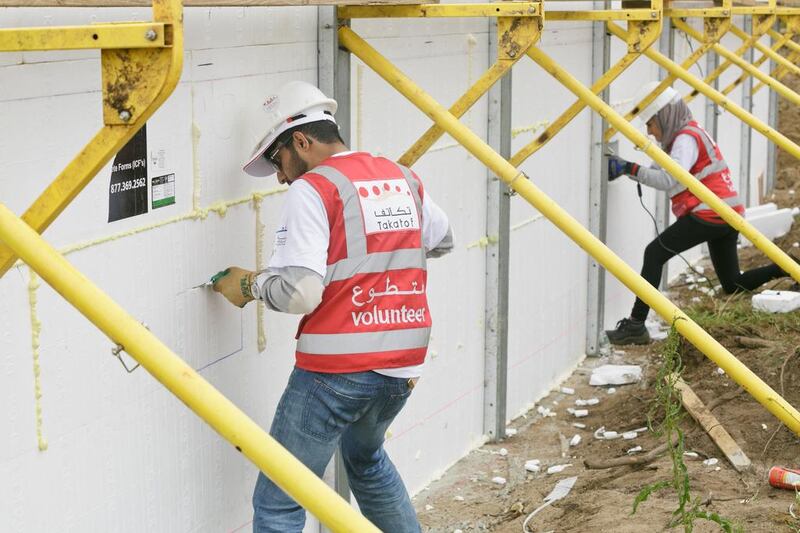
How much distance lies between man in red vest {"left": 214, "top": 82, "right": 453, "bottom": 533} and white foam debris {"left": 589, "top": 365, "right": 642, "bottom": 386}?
3943 millimetres

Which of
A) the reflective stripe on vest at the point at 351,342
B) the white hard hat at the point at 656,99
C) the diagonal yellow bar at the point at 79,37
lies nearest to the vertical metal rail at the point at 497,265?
the white hard hat at the point at 656,99

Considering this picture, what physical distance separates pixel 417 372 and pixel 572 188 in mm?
4045

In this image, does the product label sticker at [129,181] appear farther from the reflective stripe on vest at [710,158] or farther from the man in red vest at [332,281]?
the reflective stripe on vest at [710,158]

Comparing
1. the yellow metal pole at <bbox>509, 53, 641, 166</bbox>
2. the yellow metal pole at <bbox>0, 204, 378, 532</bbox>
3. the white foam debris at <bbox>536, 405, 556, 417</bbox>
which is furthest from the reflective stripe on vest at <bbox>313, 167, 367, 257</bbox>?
the white foam debris at <bbox>536, 405, 556, 417</bbox>

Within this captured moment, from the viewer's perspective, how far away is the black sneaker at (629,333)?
8.79 metres

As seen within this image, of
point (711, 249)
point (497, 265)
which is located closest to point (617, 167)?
point (711, 249)

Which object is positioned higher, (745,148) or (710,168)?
(710,168)

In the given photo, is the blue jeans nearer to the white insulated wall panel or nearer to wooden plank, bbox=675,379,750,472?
the white insulated wall panel

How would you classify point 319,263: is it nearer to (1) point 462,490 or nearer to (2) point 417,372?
(2) point 417,372

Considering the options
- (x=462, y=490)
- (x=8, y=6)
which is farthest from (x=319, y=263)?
(x=462, y=490)

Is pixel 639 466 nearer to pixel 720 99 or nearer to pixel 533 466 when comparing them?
pixel 533 466

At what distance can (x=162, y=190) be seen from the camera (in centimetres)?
394

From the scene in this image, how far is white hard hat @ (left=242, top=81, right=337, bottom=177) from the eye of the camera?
4160 millimetres

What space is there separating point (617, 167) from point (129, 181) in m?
5.31
